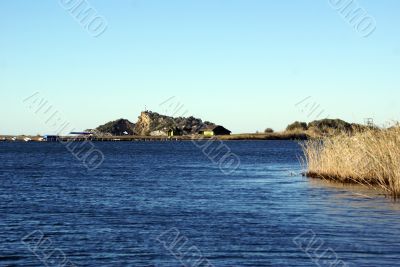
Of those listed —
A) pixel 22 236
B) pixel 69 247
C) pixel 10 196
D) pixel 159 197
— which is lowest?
pixel 69 247

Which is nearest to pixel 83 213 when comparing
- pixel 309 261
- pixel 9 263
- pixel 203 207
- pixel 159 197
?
pixel 203 207

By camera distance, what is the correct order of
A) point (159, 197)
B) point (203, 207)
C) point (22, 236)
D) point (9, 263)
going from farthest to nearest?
point (159, 197), point (203, 207), point (22, 236), point (9, 263)

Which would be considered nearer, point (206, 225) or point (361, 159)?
point (206, 225)

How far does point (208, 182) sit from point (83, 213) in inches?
901

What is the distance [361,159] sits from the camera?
128ft

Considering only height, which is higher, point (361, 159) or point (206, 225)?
point (361, 159)

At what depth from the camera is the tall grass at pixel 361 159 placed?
1291 inches

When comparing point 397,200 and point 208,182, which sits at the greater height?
point 208,182

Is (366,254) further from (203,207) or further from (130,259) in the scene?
(203,207)

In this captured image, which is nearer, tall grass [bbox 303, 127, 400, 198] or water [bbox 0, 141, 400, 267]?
water [bbox 0, 141, 400, 267]

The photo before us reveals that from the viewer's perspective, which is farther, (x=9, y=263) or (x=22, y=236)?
(x=22, y=236)

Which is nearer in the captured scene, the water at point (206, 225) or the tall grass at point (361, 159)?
the water at point (206, 225)

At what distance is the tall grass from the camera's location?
32.8 m

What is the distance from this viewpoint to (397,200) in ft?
110
